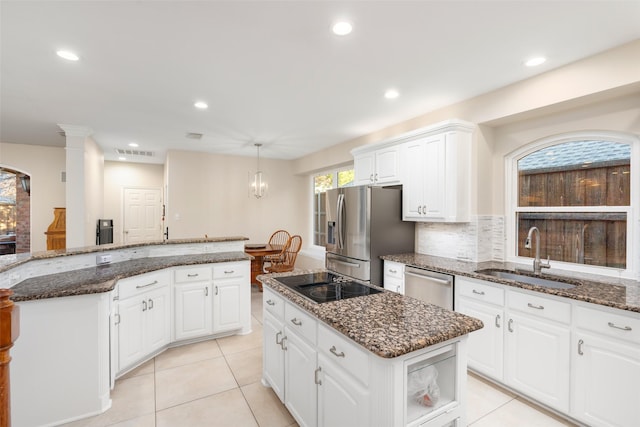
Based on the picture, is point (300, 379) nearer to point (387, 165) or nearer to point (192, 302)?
point (192, 302)

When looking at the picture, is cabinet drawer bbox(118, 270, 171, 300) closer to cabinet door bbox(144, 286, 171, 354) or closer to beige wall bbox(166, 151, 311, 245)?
cabinet door bbox(144, 286, 171, 354)

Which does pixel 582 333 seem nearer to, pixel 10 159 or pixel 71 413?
pixel 71 413

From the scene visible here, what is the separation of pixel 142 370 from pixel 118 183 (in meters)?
5.41

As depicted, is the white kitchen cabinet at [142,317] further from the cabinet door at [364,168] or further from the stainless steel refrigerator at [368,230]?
the cabinet door at [364,168]

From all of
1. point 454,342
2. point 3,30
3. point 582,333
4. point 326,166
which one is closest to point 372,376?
point 454,342

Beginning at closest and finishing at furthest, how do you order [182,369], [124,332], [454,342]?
[454,342] < [124,332] < [182,369]

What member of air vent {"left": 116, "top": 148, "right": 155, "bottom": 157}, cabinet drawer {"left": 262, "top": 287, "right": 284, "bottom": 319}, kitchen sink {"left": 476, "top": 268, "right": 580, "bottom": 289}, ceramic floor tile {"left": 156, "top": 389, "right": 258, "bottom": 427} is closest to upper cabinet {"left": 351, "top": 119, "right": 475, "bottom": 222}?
kitchen sink {"left": 476, "top": 268, "right": 580, "bottom": 289}

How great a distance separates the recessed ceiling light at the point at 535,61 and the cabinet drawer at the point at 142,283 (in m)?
3.72

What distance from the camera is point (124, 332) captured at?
247cm

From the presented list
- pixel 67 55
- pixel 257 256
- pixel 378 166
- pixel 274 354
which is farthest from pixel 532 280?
pixel 67 55

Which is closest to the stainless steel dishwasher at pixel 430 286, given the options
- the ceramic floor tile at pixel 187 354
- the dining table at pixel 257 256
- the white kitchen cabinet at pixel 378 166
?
the white kitchen cabinet at pixel 378 166

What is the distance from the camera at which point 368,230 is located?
3439 millimetres

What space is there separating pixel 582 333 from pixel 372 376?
1625 millimetres

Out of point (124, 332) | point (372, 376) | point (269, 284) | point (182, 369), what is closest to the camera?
point (372, 376)
